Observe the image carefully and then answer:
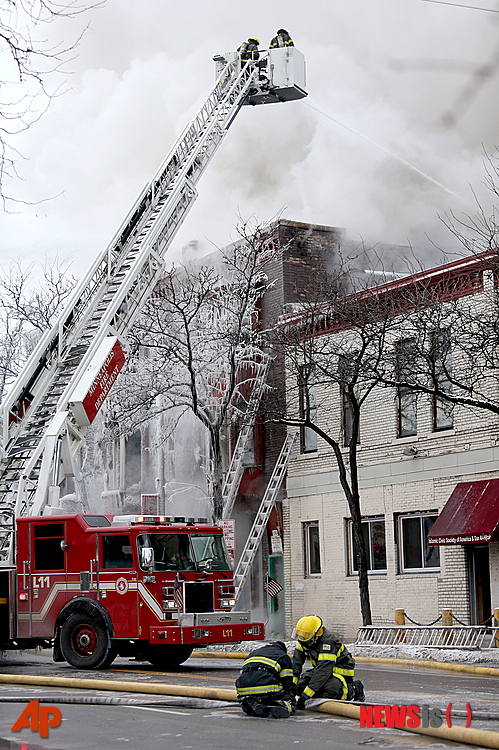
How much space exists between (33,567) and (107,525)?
1.25 metres

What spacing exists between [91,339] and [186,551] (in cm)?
426

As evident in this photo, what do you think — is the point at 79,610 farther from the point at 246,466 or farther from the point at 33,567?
the point at 246,466

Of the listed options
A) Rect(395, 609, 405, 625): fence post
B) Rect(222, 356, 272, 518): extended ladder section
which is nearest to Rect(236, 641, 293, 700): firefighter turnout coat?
Rect(395, 609, 405, 625): fence post

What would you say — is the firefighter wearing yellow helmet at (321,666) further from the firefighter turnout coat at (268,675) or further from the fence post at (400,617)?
the fence post at (400,617)

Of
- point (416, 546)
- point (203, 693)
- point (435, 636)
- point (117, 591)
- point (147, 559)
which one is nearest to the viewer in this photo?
point (203, 693)

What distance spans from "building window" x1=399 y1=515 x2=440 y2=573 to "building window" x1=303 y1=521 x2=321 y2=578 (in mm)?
3041

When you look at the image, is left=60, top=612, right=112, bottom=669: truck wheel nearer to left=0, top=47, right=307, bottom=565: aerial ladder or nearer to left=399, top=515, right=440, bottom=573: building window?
left=0, top=47, right=307, bottom=565: aerial ladder

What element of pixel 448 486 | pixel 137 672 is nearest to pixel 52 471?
pixel 137 672

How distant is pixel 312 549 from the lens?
24.6 metres

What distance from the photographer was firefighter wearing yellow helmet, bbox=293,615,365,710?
30.1ft

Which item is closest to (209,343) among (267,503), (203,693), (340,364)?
(267,503)

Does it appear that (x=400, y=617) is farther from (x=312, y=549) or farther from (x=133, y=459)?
(x=133, y=459)

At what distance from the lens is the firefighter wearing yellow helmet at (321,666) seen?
9172 millimetres

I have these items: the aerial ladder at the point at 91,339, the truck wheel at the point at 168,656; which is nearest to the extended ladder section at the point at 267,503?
the aerial ladder at the point at 91,339
